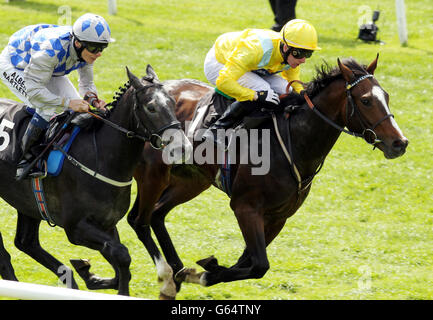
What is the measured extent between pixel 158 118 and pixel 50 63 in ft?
3.23

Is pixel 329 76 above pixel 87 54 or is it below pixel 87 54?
below

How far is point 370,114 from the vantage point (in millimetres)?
5711

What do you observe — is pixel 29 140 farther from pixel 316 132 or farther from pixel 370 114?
pixel 370 114

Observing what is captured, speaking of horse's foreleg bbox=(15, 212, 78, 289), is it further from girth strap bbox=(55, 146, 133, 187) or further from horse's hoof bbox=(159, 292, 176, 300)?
girth strap bbox=(55, 146, 133, 187)

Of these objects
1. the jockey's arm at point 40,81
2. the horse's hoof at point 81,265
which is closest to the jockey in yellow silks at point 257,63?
the jockey's arm at point 40,81

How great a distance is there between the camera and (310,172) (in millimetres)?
6090

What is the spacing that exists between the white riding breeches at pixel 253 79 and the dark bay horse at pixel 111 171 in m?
0.89

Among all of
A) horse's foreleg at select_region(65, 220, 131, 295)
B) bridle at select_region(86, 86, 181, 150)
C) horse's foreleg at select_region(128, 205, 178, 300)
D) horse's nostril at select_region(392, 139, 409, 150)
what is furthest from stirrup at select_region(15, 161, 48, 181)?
horse's nostril at select_region(392, 139, 409, 150)

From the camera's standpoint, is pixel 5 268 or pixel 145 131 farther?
pixel 5 268

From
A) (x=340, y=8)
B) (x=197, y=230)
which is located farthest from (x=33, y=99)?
(x=340, y=8)

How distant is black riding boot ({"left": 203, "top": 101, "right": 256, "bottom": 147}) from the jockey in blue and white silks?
0.92 m

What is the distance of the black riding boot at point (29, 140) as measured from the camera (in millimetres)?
5977

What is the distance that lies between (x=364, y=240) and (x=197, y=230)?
1790mm

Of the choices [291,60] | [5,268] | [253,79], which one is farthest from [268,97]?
[5,268]
